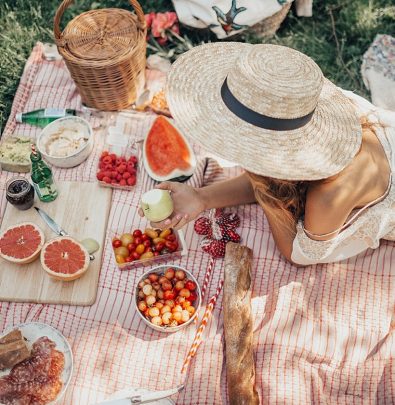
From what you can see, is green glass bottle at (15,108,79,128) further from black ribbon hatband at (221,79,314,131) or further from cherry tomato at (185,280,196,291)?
black ribbon hatband at (221,79,314,131)

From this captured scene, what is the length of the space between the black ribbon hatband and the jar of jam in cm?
185

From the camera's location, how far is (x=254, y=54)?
96.0 inches

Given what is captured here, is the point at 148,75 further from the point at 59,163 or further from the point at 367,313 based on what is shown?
the point at 367,313

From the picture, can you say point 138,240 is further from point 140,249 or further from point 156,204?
point 156,204

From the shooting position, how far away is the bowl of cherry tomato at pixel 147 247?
3473 mm

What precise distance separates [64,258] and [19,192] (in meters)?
0.65

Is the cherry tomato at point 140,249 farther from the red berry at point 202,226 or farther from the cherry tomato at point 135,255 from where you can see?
the red berry at point 202,226

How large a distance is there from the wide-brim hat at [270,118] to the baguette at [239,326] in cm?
109

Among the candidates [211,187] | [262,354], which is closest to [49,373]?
[262,354]

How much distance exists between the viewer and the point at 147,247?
3.53 m

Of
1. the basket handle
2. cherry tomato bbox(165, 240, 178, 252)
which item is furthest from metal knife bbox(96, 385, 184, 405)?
the basket handle

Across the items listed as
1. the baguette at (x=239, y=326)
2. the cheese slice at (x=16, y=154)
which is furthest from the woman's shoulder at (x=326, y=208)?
the cheese slice at (x=16, y=154)

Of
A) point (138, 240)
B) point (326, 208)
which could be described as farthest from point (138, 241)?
point (326, 208)

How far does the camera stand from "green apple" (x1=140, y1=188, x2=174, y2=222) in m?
3.04
